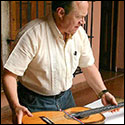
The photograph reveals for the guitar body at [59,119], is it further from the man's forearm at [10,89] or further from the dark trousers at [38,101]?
the dark trousers at [38,101]

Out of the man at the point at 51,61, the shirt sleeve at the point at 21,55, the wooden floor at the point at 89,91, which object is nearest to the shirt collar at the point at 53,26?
the man at the point at 51,61

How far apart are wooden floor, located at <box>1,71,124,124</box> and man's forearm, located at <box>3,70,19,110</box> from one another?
5.81 ft

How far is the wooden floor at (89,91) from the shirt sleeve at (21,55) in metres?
1.78

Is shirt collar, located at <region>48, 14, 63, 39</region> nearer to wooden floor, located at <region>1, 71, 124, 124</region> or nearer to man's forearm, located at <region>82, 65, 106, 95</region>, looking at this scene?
man's forearm, located at <region>82, 65, 106, 95</region>

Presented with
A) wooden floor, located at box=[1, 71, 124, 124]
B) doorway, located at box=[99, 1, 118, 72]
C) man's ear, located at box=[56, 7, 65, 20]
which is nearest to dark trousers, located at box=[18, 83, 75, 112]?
man's ear, located at box=[56, 7, 65, 20]

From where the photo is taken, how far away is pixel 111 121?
3.95 feet

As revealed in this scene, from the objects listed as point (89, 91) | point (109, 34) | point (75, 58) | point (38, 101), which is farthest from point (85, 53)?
point (109, 34)

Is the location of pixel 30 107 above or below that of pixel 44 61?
below

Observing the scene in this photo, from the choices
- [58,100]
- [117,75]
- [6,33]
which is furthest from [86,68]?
[117,75]

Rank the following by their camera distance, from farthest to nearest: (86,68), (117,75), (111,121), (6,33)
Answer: (117,75) < (6,33) < (86,68) < (111,121)

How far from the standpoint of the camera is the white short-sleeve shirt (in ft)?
3.98

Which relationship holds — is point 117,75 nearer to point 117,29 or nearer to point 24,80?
point 117,29

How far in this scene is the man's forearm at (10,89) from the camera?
3.74 feet

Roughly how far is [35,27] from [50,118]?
0.43 meters
